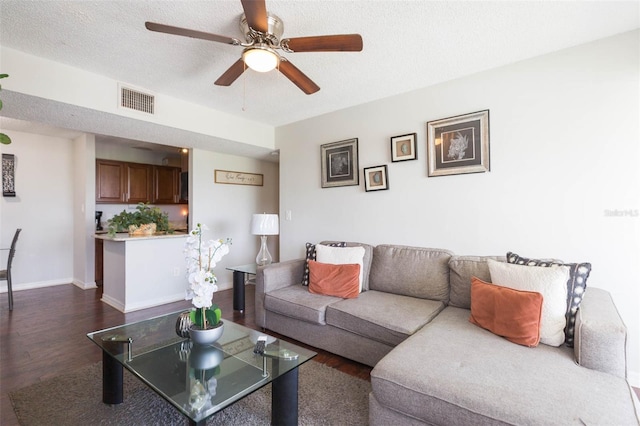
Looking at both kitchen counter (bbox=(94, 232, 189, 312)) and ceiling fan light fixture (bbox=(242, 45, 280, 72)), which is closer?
ceiling fan light fixture (bbox=(242, 45, 280, 72))

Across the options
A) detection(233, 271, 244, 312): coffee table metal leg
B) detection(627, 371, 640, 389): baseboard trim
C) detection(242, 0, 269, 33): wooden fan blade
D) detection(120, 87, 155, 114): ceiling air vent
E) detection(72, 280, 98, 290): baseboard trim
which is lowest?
detection(627, 371, 640, 389): baseboard trim

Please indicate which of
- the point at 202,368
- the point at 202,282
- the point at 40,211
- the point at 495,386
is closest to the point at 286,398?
the point at 202,368

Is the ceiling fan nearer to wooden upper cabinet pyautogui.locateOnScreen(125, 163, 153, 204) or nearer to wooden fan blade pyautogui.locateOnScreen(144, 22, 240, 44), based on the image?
wooden fan blade pyautogui.locateOnScreen(144, 22, 240, 44)

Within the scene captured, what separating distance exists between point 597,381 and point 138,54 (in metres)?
3.38

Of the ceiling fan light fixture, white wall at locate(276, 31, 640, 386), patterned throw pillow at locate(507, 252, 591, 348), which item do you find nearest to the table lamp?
white wall at locate(276, 31, 640, 386)

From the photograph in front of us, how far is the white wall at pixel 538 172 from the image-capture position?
6.66 ft

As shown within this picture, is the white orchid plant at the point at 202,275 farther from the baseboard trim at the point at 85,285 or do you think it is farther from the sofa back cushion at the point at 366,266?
the baseboard trim at the point at 85,285

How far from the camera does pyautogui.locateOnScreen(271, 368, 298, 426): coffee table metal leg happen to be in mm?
1539

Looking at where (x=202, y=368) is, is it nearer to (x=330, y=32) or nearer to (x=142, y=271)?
(x=330, y=32)

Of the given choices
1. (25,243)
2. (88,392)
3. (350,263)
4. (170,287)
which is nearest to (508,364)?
(350,263)

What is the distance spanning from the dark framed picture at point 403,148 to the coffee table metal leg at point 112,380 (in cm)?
276

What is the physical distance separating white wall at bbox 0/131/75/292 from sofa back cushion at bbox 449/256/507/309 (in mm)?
5900

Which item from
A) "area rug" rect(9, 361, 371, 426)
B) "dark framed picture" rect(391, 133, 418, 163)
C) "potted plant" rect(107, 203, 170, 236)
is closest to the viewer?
"area rug" rect(9, 361, 371, 426)

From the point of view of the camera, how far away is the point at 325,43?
5.49 feet
